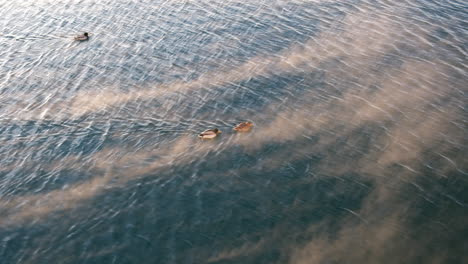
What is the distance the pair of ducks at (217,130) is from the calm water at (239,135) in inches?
14.4

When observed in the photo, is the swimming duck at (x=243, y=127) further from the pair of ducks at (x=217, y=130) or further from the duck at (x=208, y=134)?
the duck at (x=208, y=134)

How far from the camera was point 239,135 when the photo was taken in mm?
22969

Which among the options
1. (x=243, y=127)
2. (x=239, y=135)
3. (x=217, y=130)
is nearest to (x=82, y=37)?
(x=217, y=130)

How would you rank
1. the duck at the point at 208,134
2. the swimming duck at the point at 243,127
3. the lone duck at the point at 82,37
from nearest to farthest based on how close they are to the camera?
the duck at the point at 208,134 → the swimming duck at the point at 243,127 → the lone duck at the point at 82,37

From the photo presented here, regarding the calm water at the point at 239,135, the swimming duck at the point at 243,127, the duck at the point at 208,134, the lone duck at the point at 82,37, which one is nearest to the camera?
the calm water at the point at 239,135

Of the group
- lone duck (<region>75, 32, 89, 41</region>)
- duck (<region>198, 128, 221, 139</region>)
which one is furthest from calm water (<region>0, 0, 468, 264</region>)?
lone duck (<region>75, 32, 89, 41</region>)

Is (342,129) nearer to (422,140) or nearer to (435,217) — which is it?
(422,140)

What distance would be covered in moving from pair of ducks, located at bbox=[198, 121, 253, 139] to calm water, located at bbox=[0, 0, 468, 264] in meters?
0.36

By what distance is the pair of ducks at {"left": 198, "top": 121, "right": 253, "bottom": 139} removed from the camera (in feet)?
74.1

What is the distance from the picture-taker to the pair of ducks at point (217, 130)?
2258 centimetres

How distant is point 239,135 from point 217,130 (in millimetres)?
1053

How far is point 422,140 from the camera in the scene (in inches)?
866

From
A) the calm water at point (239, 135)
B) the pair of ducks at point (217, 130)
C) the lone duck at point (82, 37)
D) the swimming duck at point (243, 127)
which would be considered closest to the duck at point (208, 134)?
the pair of ducks at point (217, 130)

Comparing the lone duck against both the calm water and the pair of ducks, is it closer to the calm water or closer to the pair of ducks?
the calm water
